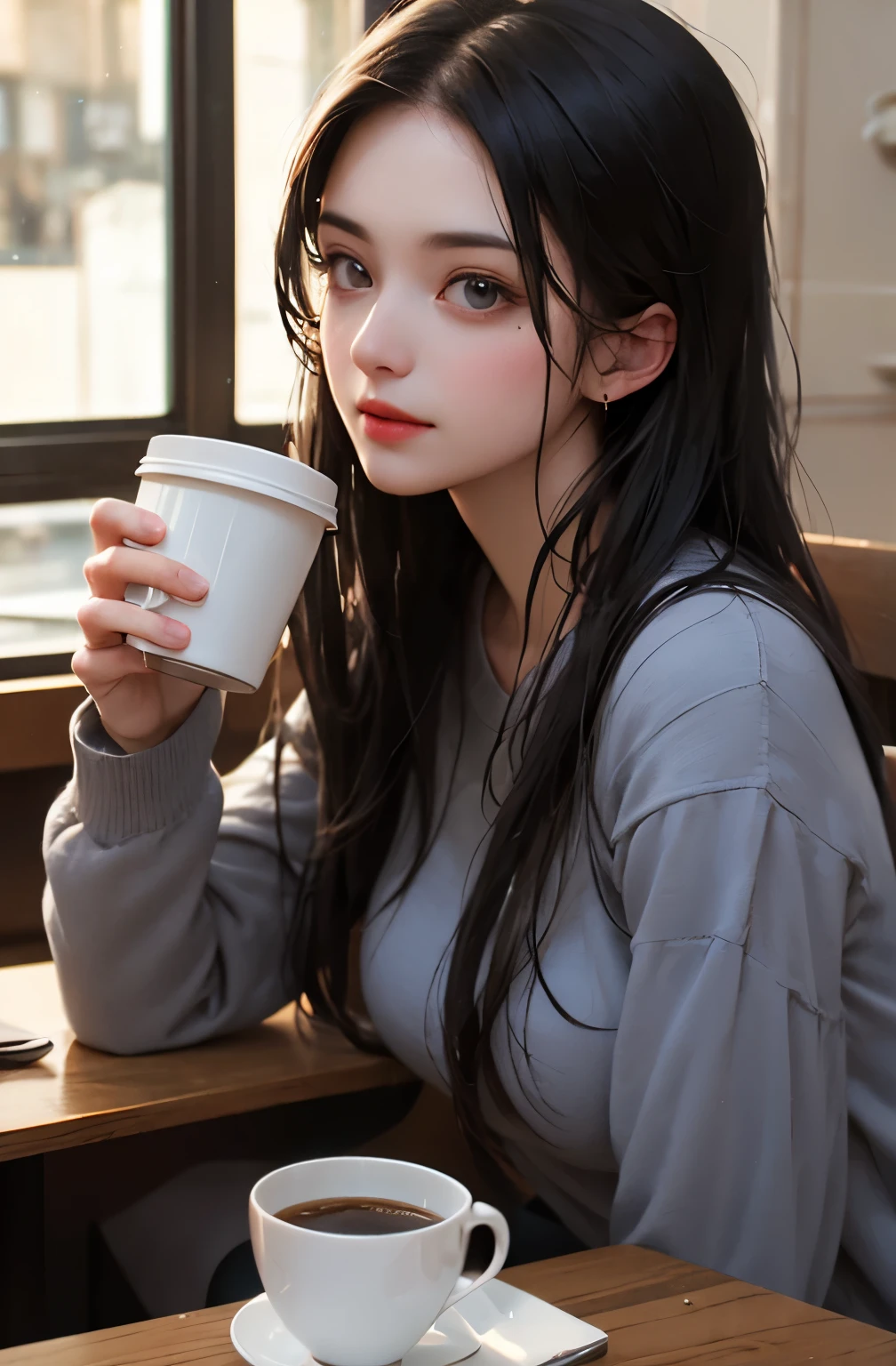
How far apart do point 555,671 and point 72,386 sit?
1.00m

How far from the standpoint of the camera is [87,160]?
174cm

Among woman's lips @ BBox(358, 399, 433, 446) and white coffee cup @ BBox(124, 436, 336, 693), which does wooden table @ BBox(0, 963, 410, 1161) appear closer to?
white coffee cup @ BBox(124, 436, 336, 693)

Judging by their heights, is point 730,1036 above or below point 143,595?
below

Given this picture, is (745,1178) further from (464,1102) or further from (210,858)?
(210,858)

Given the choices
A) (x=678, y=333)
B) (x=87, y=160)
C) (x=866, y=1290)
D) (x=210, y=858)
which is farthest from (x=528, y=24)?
(x=87, y=160)

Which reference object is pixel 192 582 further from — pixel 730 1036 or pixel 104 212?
pixel 104 212

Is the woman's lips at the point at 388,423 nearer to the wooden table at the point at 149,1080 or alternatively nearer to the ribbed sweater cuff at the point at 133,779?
the ribbed sweater cuff at the point at 133,779

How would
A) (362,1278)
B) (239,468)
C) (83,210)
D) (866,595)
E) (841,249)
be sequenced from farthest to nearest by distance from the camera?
(841,249), (83,210), (866,595), (239,468), (362,1278)

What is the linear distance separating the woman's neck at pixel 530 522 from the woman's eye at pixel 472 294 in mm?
128

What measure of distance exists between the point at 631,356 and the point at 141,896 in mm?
526

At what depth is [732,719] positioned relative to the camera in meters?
0.86

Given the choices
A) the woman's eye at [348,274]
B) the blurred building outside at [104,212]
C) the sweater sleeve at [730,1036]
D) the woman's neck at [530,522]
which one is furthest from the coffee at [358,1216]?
the blurred building outside at [104,212]

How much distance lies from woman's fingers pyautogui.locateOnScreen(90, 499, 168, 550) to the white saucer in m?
0.42

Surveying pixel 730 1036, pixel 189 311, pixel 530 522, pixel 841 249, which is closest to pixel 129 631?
pixel 530 522
